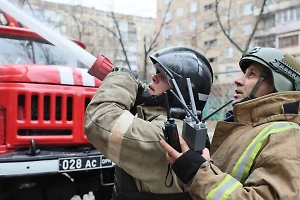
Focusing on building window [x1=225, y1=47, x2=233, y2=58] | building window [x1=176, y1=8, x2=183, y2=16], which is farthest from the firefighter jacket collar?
building window [x1=176, y1=8, x2=183, y2=16]

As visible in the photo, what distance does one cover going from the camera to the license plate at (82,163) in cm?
347

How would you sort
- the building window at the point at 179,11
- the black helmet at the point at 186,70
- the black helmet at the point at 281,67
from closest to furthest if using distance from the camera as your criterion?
the black helmet at the point at 281,67 → the black helmet at the point at 186,70 → the building window at the point at 179,11

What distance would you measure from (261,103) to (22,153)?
2.62 metres

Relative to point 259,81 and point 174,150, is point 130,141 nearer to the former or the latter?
point 174,150

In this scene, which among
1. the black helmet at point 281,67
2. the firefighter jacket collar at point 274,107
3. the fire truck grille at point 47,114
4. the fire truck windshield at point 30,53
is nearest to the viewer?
the firefighter jacket collar at point 274,107

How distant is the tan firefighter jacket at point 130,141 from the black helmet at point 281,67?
49 cm

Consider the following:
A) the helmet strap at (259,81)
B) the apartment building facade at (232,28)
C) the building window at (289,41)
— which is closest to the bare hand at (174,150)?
the helmet strap at (259,81)

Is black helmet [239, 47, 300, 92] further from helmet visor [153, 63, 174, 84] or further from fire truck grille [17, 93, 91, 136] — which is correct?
fire truck grille [17, 93, 91, 136]

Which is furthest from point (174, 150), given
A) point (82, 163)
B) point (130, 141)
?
point (82, 163)

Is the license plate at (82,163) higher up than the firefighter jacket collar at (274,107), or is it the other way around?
the firefighter jacket collar at (274,107)

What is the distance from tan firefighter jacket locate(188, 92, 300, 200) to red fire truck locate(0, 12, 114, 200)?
2092 mm

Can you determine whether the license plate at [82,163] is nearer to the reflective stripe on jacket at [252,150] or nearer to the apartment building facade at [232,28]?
the reflective stripe on jacket at [252,150]

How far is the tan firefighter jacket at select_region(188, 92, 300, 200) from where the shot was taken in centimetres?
129

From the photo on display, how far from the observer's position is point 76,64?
511 centimetres
